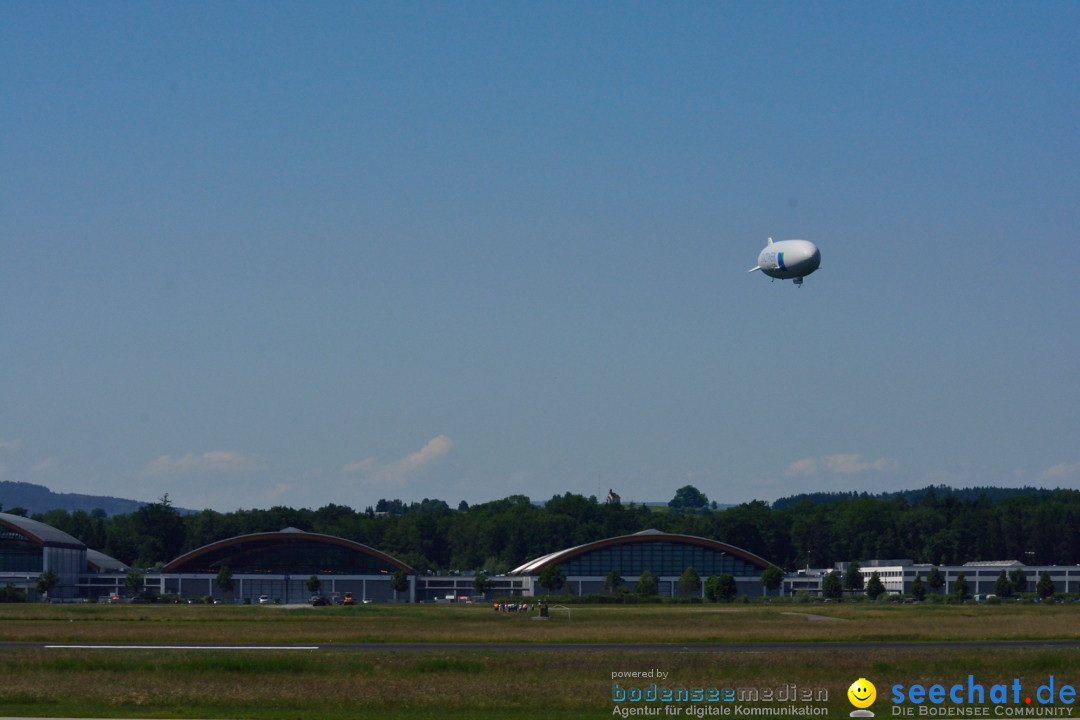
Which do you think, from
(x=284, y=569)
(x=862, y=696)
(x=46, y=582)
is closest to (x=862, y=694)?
(x=862, y=696)

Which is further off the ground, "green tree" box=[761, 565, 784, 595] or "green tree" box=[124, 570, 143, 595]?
"green tree" box=[124, 570, 143, 595]

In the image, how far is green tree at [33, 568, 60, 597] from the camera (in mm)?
141000

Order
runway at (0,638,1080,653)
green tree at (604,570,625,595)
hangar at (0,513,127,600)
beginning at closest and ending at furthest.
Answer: runway at (0,638,1080,653)
hangar at (0,513,127,600)
green tree at (604,570,625,595)

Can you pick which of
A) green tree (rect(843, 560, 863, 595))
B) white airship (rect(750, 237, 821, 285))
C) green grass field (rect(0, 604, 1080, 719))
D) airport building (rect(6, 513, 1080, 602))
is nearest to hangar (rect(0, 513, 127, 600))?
airport building (rect(6, 513, 1080, 602))

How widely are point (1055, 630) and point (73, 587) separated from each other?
127m

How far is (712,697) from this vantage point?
3769 cm

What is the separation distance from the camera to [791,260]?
250 feet

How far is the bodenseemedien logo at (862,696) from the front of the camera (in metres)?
35.8

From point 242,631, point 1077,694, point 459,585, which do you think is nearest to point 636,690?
point 1077,694

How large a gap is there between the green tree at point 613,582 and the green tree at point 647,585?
16.9 feet

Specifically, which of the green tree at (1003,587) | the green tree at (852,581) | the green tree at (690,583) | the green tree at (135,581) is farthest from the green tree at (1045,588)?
the green tree at (135,581)

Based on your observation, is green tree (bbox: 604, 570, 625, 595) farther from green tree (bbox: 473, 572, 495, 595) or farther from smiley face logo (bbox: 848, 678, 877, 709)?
smiley face logo (bbox: 848, 678, 877, 709)

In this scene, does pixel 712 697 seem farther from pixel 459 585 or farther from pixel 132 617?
pixel 459 585

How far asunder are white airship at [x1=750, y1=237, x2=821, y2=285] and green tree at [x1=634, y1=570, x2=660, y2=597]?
76409 millimetres
